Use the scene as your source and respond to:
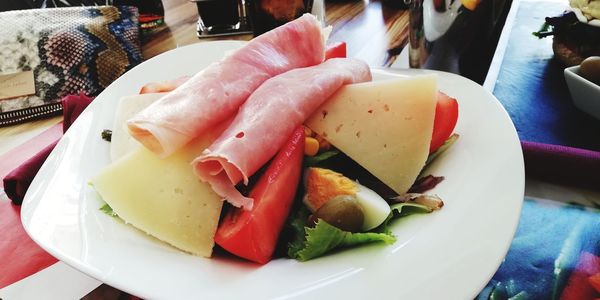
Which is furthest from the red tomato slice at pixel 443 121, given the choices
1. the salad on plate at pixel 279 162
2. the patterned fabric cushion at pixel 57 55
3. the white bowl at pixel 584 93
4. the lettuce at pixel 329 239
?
the patterned fabric cushion at pixel 57 55

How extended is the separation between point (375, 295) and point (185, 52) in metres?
0.84

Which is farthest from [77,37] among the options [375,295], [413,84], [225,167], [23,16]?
[375,295]

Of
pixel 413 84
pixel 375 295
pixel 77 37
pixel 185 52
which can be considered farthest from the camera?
pixel 77 37

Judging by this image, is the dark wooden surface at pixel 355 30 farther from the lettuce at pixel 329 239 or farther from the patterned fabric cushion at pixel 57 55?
the lettuce at pixel 329 239

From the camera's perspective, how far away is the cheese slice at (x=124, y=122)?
80cm

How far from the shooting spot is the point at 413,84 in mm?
689

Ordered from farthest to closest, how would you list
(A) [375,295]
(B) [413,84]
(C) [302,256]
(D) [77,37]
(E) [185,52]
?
(D) [77,37] → (E) [185,52] → (B) [413,84] → (C) [302,256] → (A) [375,295]

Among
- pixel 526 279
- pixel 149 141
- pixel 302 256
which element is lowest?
pixel 526 279

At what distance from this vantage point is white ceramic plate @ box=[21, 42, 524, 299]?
48 centimetres

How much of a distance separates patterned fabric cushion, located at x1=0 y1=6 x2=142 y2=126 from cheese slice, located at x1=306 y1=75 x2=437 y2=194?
0.85 m

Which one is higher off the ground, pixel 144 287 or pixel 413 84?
pixel 413 84

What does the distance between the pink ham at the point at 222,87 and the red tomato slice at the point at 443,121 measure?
300 millimetres

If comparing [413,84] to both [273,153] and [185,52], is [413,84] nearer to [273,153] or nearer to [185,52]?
[273,153]

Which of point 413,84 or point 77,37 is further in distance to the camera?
point 77,37
